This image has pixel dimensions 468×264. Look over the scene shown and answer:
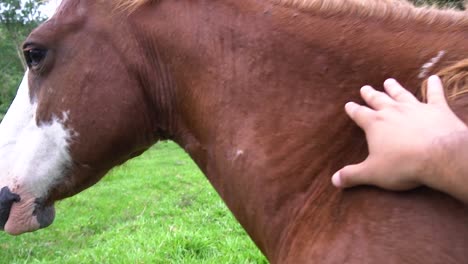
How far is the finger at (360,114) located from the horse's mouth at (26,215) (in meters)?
1.18

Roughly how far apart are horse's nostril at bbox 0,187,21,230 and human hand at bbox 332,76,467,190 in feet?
3.90

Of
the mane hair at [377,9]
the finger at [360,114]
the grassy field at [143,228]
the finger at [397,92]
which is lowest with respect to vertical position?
the grassy field at [143,228]

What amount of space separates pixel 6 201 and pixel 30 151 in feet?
0.77

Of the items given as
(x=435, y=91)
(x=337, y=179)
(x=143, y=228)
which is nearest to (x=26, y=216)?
(x=337, y=179)

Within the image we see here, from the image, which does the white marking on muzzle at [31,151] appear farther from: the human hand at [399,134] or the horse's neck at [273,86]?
the human hand at [399,134]

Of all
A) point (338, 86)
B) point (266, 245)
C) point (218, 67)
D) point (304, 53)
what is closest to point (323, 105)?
point (338, 86)

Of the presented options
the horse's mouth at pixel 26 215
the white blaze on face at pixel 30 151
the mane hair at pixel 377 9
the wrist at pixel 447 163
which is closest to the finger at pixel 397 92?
the wrist at pixel 447 163

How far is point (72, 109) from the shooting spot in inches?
69.1

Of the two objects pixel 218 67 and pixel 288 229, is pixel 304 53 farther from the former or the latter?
pixel 288 229

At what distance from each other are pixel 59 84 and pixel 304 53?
861 mm

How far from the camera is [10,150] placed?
1.82 meters

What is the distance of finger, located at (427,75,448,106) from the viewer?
4.03 feet

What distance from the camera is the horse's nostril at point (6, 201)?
6.05 ft

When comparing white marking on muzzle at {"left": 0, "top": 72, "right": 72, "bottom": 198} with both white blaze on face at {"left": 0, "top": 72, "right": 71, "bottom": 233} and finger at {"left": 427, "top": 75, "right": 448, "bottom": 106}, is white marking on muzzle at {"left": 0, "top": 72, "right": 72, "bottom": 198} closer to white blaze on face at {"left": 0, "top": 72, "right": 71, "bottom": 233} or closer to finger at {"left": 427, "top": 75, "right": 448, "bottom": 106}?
white blaze on face at {"left": 0, "top": 72, "right": 71, "bottom": 233}
